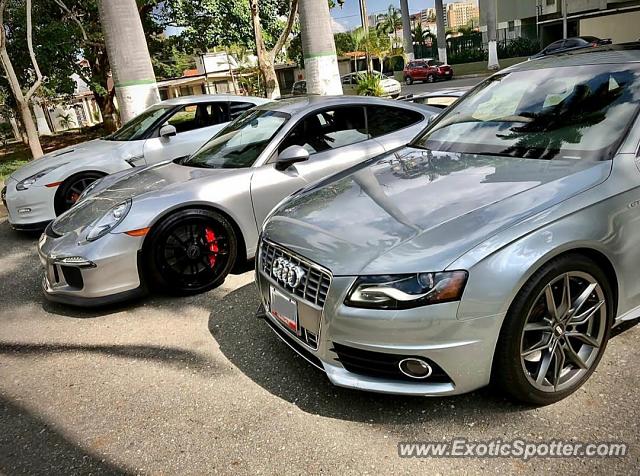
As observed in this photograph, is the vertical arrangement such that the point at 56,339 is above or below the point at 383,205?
below

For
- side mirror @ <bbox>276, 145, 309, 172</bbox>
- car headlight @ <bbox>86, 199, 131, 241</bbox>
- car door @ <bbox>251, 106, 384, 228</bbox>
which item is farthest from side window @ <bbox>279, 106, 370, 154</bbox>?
car headlight @ <bbox>86, 199, 131, 241</bbox>

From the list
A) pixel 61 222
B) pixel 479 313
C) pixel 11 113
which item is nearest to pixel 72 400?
pixel 61 222

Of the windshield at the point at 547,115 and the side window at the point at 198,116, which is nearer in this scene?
the windshield at the point at 547,115

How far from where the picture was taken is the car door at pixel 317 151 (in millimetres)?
4289

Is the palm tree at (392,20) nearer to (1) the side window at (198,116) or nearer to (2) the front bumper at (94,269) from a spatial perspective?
(1) the side window at (198,116)

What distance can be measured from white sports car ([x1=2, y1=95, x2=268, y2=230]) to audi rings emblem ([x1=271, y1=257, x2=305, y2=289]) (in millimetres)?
4363

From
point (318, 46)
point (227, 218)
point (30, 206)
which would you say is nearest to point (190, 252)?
point (227, 218)

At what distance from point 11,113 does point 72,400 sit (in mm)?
21657

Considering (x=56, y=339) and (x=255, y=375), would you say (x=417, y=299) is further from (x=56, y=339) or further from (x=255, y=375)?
(x=56, y=339)

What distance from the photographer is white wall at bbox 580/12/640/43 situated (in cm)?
3123

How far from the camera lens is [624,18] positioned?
32.0m

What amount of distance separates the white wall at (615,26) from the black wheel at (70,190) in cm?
3333

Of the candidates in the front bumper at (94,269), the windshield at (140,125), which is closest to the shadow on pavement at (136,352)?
the front bumper at (94,269)

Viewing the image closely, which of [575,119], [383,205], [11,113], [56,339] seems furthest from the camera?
[11,113]
